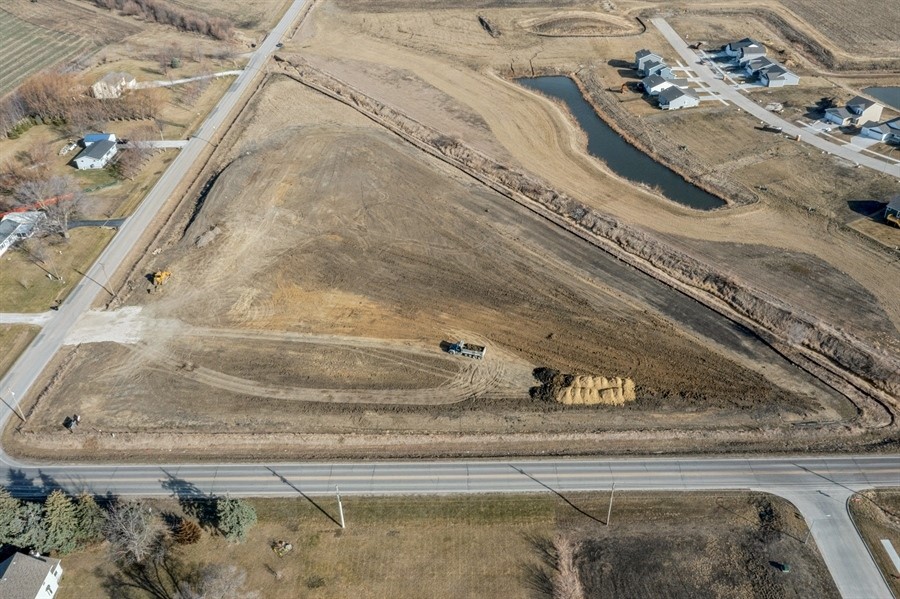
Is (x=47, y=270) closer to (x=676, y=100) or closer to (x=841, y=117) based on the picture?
(x=676, y=100)

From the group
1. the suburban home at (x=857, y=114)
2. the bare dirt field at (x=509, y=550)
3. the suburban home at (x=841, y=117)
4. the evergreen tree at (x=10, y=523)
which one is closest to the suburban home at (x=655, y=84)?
the suburban home at (x=841, y=117)

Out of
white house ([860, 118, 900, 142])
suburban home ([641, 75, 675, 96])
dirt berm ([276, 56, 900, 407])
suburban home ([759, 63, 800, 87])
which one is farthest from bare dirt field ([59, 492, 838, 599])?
suburban home ([759, 63, 800, 87])

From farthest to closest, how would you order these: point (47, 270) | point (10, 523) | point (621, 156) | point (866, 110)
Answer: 1. point (866, 110)
2. point (621, 156)
3. point (47, 270)
4. point (10, 523)

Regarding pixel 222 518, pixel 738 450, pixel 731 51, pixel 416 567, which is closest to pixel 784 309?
pixel 738 450

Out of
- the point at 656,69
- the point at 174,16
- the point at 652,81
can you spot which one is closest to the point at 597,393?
the point at 652,81

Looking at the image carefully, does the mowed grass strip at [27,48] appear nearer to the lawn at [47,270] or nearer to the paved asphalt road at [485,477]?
the lawn at [47,270]

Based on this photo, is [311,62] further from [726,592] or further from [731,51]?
[726,592]
